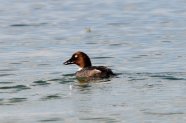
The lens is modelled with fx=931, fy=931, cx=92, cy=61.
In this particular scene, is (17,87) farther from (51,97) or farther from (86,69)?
(86,69)

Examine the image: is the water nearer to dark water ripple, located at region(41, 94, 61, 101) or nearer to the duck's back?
dark water ripple, located at region(41, 94, 61, 101)

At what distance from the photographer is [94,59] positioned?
22.5 meters

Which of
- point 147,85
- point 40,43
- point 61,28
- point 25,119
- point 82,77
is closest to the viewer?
point 25,119

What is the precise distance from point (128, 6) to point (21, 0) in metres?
4.97

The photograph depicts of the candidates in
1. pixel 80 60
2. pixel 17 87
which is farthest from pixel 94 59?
pixel 17 87

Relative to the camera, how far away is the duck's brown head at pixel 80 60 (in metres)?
20.9

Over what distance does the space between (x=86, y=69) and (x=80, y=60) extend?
0.66 metres

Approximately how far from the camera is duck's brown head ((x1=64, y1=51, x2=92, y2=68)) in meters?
20.9

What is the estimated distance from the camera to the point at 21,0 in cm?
3666

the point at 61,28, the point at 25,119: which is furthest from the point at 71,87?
the point at 61,28

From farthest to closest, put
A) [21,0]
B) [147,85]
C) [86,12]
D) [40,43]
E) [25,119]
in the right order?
[21,0]
[86,12]
[40,43]
[147,85]
[25,119]

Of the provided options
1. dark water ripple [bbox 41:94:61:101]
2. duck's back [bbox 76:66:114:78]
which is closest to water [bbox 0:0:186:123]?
dark water ripple [bbox 41:94:61:101]

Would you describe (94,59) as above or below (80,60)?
below

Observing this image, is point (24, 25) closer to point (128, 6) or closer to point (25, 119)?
point (128, 6)
